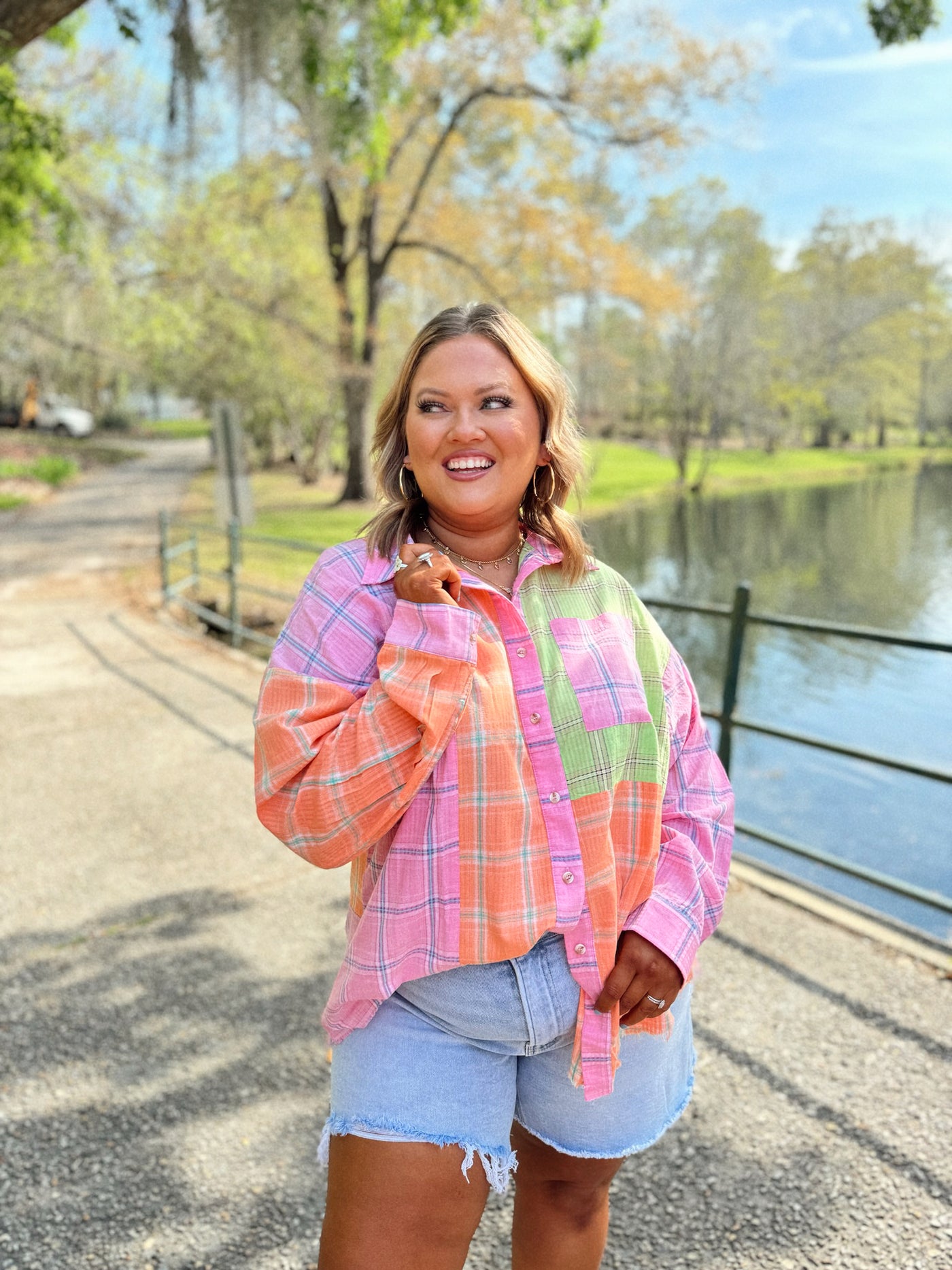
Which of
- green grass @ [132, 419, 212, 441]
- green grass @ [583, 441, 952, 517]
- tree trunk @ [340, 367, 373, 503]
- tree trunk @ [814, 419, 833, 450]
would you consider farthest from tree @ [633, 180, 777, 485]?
green grass @ [132, 419, 212, 441]

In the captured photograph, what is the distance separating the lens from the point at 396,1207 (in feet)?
4.20

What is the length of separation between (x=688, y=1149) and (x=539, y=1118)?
1.21m

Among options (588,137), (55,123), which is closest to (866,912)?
(55,123)

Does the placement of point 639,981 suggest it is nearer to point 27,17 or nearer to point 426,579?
point 426,579

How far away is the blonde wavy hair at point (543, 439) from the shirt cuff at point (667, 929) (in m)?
0.52

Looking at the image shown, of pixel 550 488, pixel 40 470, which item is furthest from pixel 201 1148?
pixel 40 470

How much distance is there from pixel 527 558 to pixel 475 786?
15.3 inches

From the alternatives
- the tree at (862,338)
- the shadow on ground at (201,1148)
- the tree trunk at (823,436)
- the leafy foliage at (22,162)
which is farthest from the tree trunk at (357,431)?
the tree trunk at (823,436)

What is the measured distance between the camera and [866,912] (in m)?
3.60

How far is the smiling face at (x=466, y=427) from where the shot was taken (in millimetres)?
1461

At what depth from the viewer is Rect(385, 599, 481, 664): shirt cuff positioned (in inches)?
51.1

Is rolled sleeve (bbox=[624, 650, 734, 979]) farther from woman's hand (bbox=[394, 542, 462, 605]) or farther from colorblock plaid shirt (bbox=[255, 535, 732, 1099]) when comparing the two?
woman's hand (bbox=[394, 542, 462, 605])

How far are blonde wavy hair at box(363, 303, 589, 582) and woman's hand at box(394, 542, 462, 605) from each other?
67mm

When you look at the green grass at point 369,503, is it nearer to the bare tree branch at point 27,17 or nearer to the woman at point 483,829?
the woman at point 483,829
